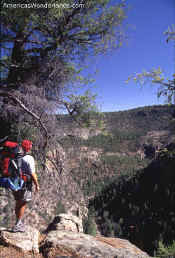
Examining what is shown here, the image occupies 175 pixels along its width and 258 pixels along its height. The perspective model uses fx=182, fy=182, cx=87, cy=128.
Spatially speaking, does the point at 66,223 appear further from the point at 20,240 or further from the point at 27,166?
the point at 27,166

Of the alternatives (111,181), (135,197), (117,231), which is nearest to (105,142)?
(111,181)

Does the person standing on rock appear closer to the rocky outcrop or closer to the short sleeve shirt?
the short sleeve shirt

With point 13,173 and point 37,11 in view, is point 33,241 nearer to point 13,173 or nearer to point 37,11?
point 13,173

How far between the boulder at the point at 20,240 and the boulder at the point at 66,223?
1866 mm

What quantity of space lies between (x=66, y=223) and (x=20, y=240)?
8.26 feet

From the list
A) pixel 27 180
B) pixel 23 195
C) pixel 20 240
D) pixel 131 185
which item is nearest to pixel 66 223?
pixel 20 240

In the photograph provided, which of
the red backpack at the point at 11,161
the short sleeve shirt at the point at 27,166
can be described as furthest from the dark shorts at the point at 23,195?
the short sleeve shirt at the point at 27,166

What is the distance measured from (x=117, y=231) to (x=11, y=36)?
38953 mm

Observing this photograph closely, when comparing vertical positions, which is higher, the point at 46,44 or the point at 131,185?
the point at 46,44

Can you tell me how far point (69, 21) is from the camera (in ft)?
18.1

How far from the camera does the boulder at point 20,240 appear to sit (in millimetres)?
3027

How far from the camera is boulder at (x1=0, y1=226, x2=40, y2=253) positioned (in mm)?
3027

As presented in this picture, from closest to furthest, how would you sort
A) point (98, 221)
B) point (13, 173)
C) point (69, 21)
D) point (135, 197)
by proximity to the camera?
point (13, 173) < point (69, 21) < point (98, 221) < point (135, 197)

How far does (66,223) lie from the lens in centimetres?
543
